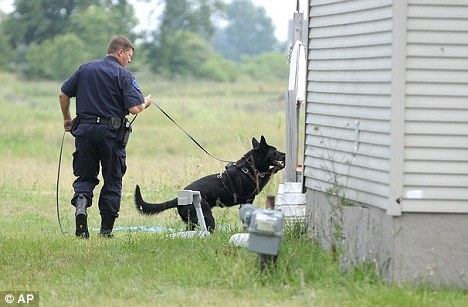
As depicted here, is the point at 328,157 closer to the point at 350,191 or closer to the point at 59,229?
the point at 350,191

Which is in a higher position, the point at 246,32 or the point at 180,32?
the point at 246,32

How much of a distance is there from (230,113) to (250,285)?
2990 cm

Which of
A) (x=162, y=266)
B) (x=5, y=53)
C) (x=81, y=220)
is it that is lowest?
(x=162, y=266)

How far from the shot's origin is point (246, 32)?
153750 mm

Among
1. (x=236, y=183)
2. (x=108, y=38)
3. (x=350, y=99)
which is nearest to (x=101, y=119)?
(x=236, y=183)

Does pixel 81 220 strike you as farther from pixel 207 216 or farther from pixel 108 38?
pixel 108 38

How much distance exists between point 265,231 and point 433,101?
5.21 ft

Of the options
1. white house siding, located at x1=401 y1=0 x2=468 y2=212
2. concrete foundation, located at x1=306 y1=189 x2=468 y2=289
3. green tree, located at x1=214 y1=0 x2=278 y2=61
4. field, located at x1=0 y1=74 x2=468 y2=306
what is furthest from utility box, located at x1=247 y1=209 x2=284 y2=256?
green tree, located at x1=214 y1=0 x2=278 y2=61

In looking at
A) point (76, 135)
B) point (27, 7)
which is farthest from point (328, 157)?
point (27, 7)

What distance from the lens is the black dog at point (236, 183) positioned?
11.5m

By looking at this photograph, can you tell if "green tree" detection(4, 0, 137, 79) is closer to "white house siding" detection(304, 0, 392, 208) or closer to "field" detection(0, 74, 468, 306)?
"field" detection(0, 74, 468, 306)

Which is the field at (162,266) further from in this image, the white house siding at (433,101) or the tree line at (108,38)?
the tree line at (108,38)

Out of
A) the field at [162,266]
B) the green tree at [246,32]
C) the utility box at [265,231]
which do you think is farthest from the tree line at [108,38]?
the utility box at [265,231]

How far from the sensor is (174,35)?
86125 mm
